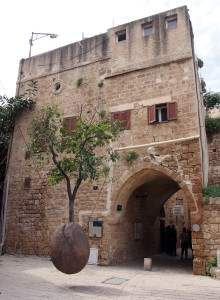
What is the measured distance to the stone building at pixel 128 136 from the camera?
935 cm

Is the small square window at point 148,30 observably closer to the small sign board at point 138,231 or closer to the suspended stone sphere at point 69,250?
the small sign board at point 138,231

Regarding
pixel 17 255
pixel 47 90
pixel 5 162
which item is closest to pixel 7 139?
pixel 5 162

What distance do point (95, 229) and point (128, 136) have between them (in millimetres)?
3502

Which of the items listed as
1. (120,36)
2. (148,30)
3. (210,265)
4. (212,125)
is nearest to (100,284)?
(210,265)

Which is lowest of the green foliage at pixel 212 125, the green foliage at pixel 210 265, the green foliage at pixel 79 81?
the green foliage at pixel 210 265

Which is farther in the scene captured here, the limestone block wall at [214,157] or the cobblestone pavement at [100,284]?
the limestone block wall at [214,157]

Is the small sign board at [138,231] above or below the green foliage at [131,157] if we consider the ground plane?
below

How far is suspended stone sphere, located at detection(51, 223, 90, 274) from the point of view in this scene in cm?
569

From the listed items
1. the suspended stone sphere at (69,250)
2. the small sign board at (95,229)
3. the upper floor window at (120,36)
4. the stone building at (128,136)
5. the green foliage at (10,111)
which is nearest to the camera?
the suspended stone sphere at (69,250)

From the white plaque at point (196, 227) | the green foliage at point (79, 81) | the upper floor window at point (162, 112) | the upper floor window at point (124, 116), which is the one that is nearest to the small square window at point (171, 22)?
the upper floor window at point (162, 112)

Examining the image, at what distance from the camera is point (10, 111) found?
1291 cm

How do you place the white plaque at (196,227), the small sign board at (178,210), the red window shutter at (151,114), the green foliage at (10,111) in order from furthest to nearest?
the small sign board at (178,210)
the green foliage at (10,111)
the red window shutter at (151,114)
the white plaque at (196,227)

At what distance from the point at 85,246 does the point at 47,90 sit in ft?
28.4

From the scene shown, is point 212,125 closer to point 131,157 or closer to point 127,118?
point 127,118
